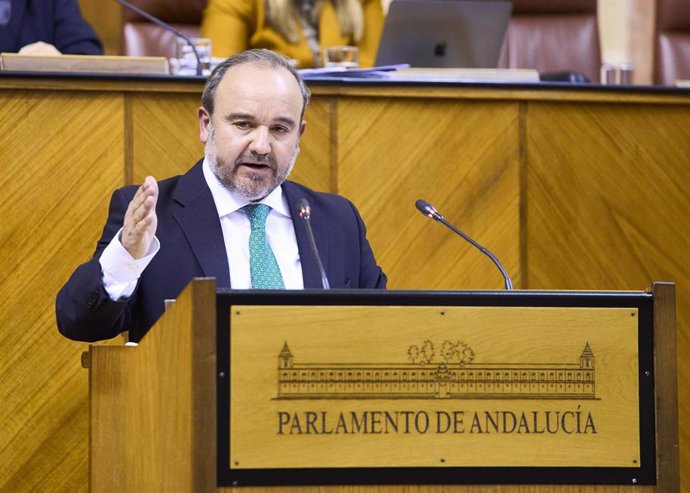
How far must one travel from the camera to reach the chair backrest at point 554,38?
4789 millimetres

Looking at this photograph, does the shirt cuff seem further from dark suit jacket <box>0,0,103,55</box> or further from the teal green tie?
dark suit jacket <box>0,0,103,55</box>

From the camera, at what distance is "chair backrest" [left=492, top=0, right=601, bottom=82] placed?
479 cm

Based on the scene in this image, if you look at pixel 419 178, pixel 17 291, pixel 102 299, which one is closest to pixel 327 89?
pixel 419 178

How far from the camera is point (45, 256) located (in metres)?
2.92

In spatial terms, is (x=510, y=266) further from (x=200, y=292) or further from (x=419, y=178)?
(x=200, y=292)

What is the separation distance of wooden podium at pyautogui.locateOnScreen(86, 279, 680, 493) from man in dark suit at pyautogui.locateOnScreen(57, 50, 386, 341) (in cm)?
54

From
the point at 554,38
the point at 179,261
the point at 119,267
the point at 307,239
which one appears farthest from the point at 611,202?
the point at 554,38

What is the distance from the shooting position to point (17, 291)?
289 centimetres

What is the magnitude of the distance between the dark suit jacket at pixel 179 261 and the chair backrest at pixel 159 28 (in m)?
2.08

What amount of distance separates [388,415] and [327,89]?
1500 mm

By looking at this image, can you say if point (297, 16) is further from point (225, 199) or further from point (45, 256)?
point (225, 199)

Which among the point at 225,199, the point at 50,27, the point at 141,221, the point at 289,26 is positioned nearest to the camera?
the point at 141,221

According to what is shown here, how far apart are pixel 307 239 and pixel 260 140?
0.72 feet

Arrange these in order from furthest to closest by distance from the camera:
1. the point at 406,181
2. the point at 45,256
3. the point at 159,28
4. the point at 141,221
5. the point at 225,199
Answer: the point at 159,28, the point at 406,181, the point at 45,256, the point at 225,199, the point at 141,221
